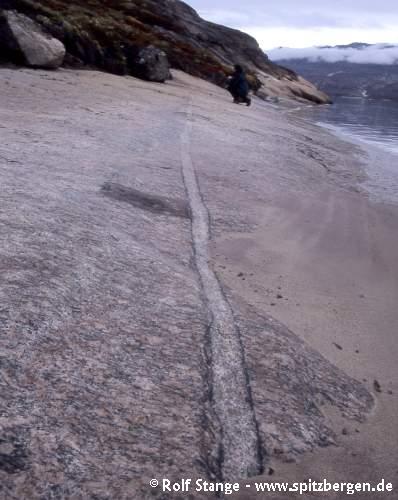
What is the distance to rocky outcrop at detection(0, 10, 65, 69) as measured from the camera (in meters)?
22.0

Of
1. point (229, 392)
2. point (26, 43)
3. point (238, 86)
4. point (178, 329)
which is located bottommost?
point (229, 392)

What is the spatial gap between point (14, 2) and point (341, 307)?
84.9 feet

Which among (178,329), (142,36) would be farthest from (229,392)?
(142,36)

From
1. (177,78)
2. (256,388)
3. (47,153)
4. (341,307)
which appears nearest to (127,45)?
(177,78)

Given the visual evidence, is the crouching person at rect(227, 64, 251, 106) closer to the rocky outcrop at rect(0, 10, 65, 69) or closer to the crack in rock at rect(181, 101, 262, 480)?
the rocky outcrop at rect(0, 10, 65, 69)

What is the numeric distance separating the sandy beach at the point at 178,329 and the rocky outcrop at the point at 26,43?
1202cm

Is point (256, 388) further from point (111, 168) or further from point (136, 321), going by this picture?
point (111, 168)

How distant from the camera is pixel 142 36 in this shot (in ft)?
131

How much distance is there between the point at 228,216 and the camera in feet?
31.2

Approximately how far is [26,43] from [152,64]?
8.16m

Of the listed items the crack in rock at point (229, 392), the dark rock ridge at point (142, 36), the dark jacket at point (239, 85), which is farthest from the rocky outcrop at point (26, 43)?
the crack in rock at point (229, 392)

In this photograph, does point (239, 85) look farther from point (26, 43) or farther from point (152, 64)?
point (26, 43)

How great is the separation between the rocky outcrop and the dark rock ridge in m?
3.00

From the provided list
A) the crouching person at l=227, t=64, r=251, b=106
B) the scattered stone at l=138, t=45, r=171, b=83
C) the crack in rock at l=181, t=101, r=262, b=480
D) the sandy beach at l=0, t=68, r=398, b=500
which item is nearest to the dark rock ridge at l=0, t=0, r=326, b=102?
the scattered stone at l=138, t=45, r=171, b=83
